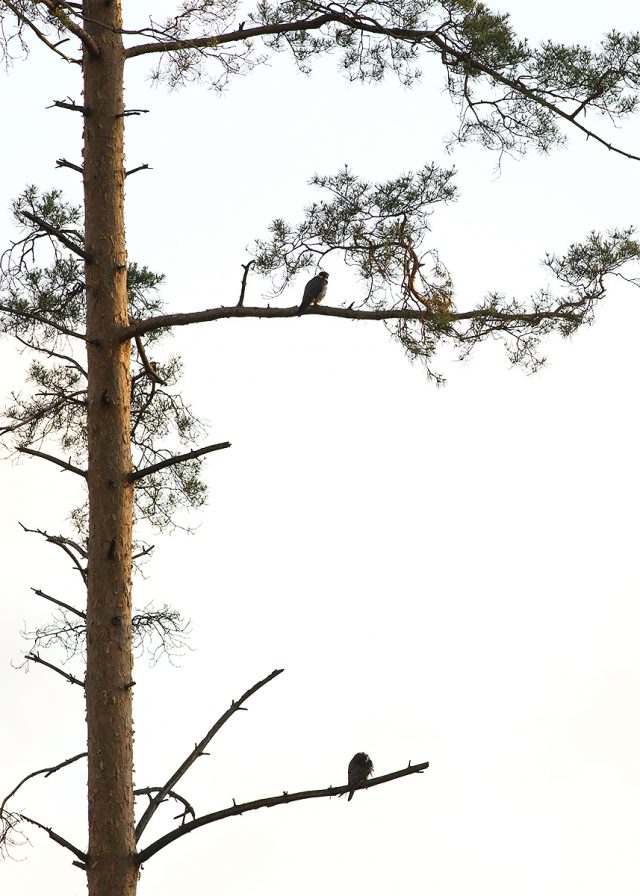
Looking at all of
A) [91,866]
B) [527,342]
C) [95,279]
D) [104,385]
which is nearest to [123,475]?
[104,385]

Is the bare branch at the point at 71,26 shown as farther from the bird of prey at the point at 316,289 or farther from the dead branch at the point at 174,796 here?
the dead branch at the point at 174,796

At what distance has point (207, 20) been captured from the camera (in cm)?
635

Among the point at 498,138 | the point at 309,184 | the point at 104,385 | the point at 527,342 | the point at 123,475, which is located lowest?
the point at 123,475

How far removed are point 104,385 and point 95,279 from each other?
22.9 inches

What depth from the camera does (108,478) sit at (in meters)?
5.64

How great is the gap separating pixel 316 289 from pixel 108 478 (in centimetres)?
163

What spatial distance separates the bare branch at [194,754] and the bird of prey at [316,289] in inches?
79.6

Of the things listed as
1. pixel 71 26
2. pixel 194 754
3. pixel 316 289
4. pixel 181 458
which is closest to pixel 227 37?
pixel 71 26

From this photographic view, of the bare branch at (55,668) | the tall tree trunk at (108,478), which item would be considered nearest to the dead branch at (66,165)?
the tall tree trunk at (108,478)

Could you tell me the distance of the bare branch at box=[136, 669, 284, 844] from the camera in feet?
17.7

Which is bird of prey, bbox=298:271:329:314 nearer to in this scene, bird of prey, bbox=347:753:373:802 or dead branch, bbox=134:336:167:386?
dead branch, bbox=134:336:167:386

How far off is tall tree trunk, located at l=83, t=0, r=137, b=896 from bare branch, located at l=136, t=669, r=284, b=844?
110 millimetres

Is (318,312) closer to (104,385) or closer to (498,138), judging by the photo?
(104,385)

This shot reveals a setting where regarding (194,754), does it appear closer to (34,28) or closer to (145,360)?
(145,360)
